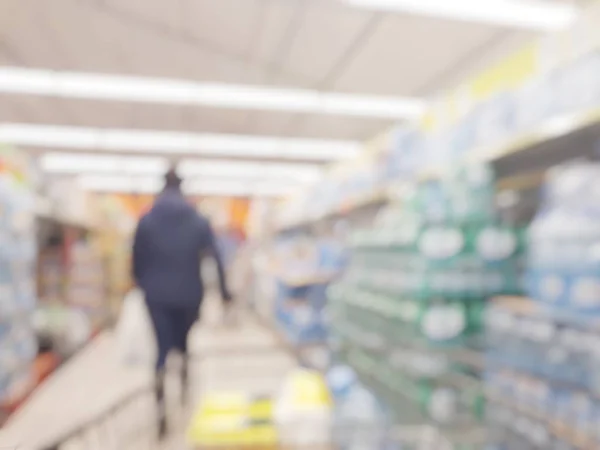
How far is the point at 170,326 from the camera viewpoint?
4.14m

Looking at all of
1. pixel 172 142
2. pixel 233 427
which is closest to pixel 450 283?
pixel 233 427

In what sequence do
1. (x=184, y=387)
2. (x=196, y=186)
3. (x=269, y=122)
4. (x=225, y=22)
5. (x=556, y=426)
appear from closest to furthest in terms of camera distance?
(x=556, y=426)
(x=184, y=387)
(x=225, y=22)
(x=269, y=122)
(x=196, y=186)

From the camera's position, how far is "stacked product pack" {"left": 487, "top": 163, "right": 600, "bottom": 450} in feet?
7.64

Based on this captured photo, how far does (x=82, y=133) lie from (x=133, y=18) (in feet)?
19.5

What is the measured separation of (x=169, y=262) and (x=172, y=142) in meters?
8.61

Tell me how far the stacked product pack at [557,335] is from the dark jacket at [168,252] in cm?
208

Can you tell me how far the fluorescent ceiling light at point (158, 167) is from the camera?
47.1 ft

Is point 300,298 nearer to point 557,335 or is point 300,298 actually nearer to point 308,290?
point 308,290

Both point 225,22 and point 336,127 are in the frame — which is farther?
point 336,127

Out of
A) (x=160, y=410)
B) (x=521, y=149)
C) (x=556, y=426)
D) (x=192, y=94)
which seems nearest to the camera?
(x=160, y=410)

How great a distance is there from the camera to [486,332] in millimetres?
3178

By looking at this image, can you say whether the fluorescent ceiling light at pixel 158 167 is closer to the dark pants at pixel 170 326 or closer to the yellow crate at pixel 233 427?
the dark pants at pixel 170 326

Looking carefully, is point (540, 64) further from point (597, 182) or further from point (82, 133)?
point (82, 133)

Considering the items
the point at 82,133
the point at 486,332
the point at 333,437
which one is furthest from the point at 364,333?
the point at 82,133
